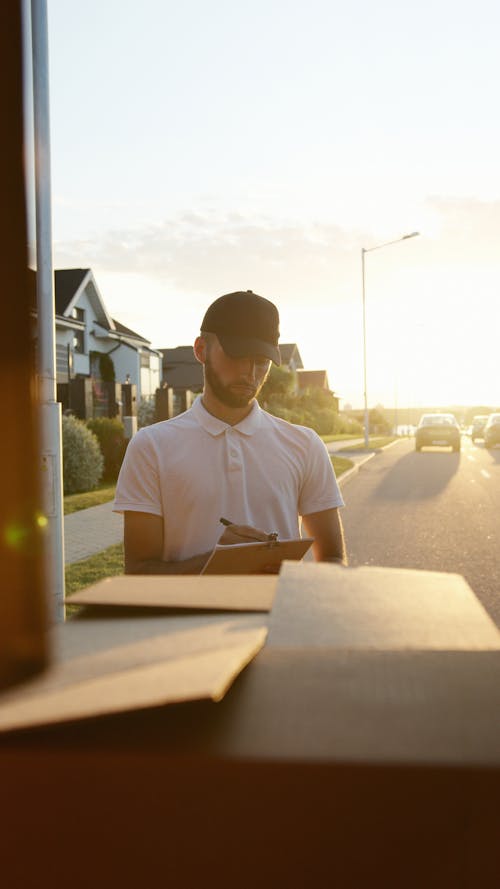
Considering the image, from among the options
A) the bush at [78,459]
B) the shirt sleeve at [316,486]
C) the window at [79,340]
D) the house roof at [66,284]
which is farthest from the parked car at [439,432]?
the shirt sleeve at [316,486]

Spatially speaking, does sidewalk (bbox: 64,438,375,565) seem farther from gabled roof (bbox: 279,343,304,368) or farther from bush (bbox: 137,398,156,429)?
gabled roof (bbox: 279,343,304,368)

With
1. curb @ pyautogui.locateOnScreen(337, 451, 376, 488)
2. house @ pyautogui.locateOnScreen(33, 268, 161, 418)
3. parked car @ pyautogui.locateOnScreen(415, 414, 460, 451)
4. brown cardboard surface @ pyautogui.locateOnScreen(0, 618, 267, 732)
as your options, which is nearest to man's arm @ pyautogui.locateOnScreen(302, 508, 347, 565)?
brown cardboard surface @ pyautogui.locateOnScreen(0, 618, 267, 732)

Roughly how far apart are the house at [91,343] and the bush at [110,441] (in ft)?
23.8

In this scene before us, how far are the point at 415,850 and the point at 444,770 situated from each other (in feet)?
0.26

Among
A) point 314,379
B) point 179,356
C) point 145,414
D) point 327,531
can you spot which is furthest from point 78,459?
point 314,379

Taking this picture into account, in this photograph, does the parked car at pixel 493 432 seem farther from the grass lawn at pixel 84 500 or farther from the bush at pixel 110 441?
the grass lawn at pixel 84 500

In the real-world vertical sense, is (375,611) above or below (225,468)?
below

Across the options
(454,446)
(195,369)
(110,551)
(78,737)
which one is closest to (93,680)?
(78,737)

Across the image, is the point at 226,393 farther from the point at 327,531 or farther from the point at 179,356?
the point at 179,356

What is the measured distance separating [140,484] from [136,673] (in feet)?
6.17

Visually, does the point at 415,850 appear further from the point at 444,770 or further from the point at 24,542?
the point at 24,542

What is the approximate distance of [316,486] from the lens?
2.99m

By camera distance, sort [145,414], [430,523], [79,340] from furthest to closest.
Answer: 1. [79,340]
2. [145,414]
3. [430,523]

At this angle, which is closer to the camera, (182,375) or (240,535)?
(240,535)
